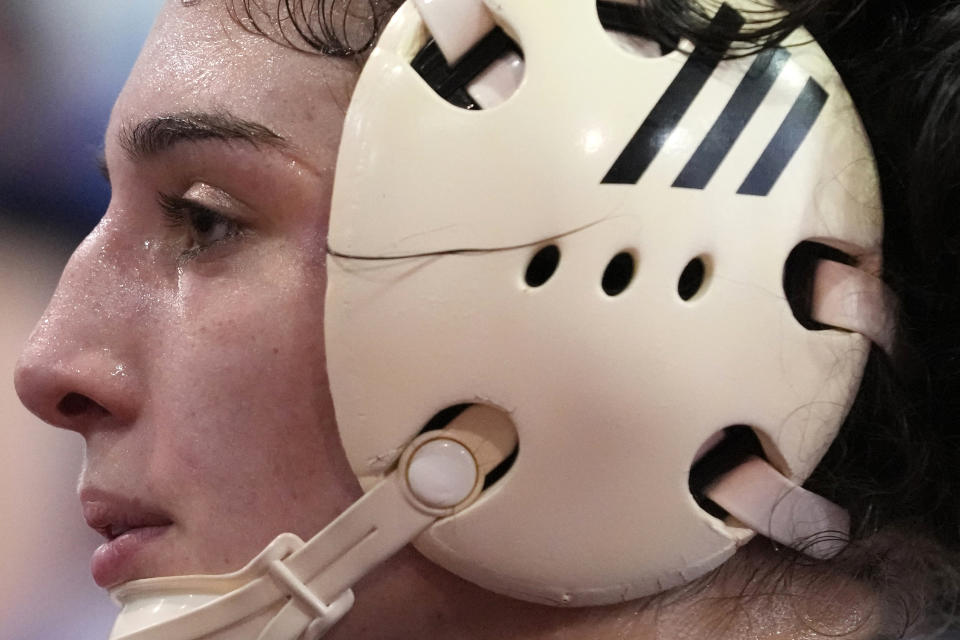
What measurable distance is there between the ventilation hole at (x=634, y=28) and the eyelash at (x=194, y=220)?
33 centimetres

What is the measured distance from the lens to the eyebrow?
67 centimetres

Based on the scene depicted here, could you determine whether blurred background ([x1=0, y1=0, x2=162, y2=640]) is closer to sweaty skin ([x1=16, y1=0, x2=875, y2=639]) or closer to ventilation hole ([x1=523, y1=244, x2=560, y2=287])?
sweaty skin ([x1=16, y1=0, x2=875, y2=639])

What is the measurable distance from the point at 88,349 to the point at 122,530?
16cm

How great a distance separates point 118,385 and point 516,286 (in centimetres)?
35

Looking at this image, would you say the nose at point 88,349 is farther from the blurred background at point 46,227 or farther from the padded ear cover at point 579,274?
the blurred background at point 46,227

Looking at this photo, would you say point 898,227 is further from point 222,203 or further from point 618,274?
point 222,203

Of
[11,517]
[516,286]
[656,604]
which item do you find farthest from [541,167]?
[11,517]

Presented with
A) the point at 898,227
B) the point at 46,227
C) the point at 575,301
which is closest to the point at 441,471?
the point at 575,301

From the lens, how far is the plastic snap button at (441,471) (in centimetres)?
63

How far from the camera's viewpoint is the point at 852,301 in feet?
2.15

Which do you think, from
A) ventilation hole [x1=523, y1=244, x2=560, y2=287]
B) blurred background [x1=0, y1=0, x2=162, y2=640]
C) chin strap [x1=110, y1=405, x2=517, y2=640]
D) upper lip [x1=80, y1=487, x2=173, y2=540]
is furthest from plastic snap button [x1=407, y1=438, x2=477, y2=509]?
blurred background [x1=0, y1=0, x2=162, y2=640]

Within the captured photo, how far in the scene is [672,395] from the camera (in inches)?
23.8

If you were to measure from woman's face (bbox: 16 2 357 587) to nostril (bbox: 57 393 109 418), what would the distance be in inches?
0.5

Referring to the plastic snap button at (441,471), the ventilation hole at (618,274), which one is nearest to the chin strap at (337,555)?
the plastic snap button at (441,471)
